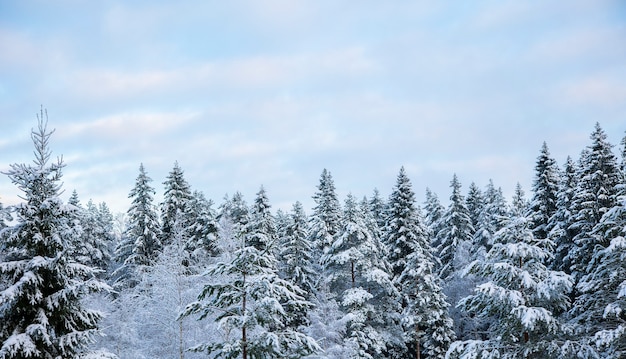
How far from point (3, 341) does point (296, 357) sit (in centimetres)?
726

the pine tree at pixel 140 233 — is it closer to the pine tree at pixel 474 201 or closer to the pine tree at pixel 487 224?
the pine tree at pixel 487 224

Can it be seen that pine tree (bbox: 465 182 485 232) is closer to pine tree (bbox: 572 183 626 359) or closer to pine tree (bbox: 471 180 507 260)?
pine tree (bbox: 471 180 507 260)

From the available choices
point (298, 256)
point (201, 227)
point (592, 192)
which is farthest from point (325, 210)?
point (592, 192)

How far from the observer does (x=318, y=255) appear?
41.5 meters

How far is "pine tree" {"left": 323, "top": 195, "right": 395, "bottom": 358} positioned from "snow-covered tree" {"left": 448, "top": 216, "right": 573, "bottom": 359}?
14.8 m

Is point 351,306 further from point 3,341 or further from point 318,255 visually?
point 3,341

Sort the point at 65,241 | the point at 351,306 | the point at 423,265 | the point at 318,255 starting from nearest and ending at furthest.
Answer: the point at 65,241, the point at 351,306, the point at 423,265, the point at 318,255

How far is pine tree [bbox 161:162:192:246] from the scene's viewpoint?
4569 cm

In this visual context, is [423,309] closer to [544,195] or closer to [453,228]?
[544,195]

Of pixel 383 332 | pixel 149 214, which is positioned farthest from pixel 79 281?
pixel 149 214

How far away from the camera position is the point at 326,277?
3303 cm

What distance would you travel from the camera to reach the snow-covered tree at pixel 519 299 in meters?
14.5

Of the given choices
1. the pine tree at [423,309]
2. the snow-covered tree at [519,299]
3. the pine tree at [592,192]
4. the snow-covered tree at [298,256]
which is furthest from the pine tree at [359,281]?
the snow-covered tree at [519,299]

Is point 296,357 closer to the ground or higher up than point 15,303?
closer to the ground
